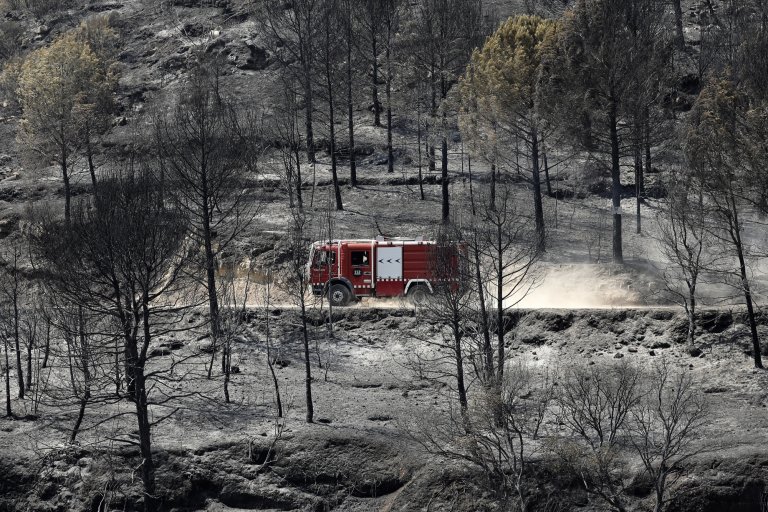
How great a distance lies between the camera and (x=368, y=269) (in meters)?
45.3

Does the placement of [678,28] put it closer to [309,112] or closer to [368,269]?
[309,112]

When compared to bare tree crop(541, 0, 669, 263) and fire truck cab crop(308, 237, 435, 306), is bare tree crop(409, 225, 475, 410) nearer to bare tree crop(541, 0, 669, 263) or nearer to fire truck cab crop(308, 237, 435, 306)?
fire truck cab crop(308, 237, 435, 306)

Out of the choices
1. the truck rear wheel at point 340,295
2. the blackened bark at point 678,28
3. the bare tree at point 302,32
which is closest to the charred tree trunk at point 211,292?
the truck rear wheel at point 340,295

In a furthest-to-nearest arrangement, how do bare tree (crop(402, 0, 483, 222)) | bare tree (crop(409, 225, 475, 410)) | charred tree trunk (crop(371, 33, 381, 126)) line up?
charred tree trunk (crop(371, 33, 381, 126)) < bare tree (crop(402, 0, 483, 222)) < bare tree (crop(409, 225, 475, 410))

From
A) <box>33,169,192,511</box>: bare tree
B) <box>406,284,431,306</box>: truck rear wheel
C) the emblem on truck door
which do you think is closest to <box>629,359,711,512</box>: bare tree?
<box>406,284,431,306</box>: truck rear wheel

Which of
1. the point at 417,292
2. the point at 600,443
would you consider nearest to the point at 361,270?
the point at 417,292

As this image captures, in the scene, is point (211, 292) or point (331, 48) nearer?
point (211, 292)

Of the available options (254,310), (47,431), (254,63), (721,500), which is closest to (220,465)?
(47,431)

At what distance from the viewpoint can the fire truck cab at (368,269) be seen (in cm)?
4469

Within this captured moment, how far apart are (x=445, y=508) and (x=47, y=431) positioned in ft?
43.3

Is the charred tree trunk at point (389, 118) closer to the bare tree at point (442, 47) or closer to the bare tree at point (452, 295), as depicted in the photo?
the bare tree at point (442, 47)

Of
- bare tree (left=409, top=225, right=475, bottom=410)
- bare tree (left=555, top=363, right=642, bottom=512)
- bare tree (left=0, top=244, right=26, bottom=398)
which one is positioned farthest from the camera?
bare tree (left=0, top=244, right=26, bottom=398)

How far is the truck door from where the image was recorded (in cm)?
4522

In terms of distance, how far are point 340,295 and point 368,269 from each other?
1.52 meters
